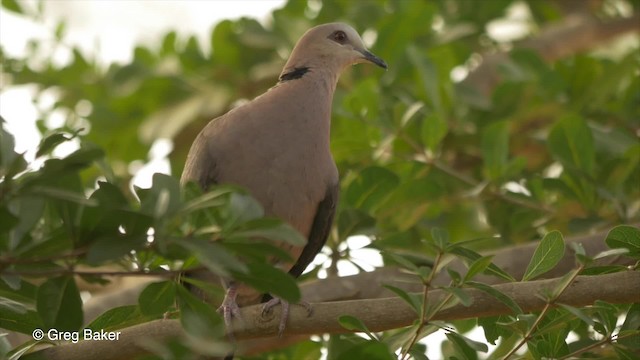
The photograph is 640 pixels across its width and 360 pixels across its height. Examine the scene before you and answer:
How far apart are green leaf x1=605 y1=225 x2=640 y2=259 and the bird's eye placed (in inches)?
65.8

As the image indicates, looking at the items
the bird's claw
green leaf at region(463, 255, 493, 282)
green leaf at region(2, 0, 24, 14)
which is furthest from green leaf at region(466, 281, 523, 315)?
green leaf at region(2, 0, 24, 14)

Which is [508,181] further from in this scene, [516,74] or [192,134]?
[192,134]

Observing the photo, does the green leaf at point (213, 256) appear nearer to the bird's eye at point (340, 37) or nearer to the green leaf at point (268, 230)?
the green leaf at point (268, 230)

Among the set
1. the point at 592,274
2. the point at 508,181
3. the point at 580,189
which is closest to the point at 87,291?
the point at 508,181

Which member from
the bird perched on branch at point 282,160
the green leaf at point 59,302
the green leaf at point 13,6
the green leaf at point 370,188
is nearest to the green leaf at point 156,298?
the green leaf at point 59,302

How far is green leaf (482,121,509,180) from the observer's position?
3771mm

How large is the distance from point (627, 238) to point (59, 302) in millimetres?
1367

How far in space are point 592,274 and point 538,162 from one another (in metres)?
2.08

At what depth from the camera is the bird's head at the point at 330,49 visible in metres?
3.67

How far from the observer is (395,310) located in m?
2.49

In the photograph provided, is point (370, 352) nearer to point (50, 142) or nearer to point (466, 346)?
point (466, 346)

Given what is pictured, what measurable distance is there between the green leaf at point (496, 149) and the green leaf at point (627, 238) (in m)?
1.31

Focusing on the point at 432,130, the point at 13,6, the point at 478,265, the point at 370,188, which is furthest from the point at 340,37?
the point at 13,6

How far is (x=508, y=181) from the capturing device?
12.8 feet
